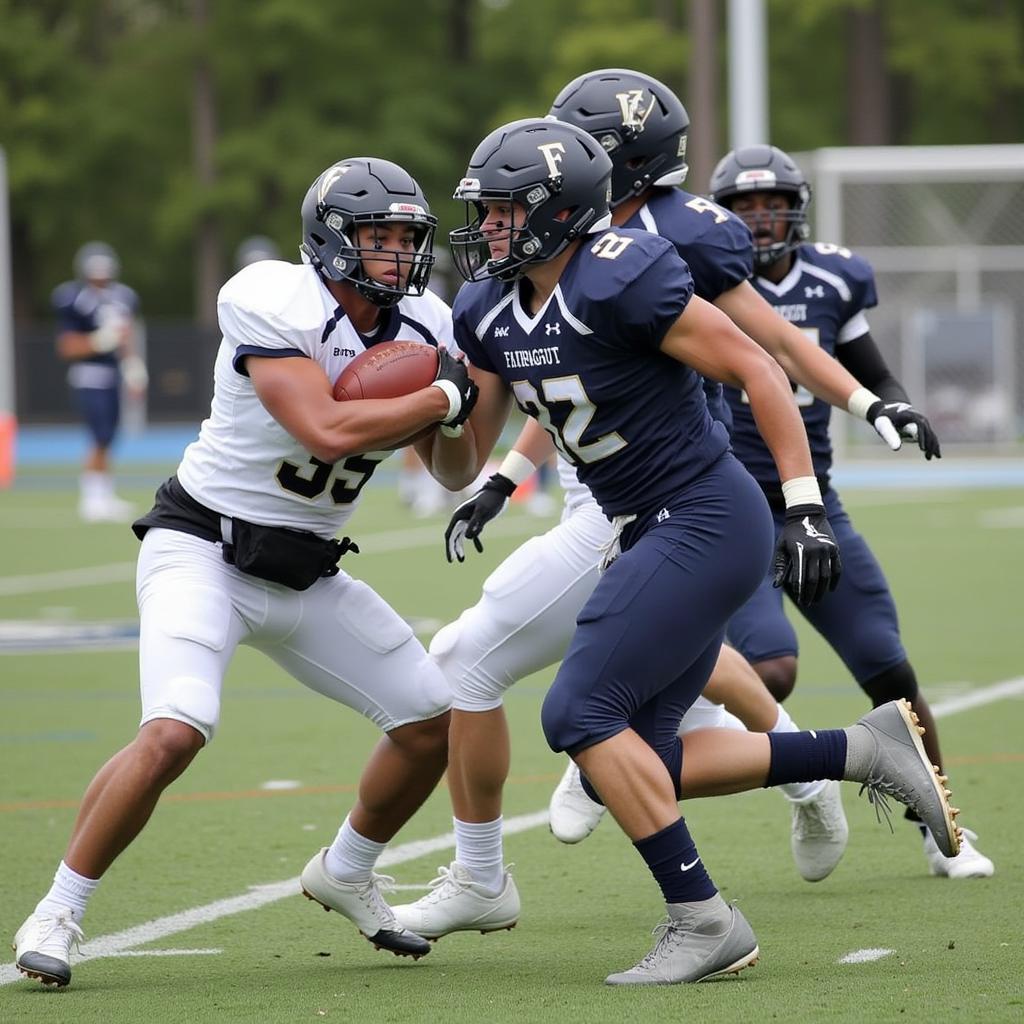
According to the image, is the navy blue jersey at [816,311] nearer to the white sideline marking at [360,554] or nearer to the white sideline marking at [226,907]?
the white sideline marking at [226,907]

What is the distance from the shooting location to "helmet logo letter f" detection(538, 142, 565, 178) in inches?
168

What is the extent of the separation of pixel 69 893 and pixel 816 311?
2.72 metres

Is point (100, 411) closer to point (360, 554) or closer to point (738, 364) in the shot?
point (360, 554)

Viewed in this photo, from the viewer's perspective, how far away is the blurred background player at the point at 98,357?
16.0m

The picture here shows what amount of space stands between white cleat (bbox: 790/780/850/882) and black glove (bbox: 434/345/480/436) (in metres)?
1.41

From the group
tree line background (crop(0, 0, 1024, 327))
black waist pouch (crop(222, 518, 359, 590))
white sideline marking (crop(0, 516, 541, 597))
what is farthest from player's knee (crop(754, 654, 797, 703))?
tree line background (crop(0, 0, 1024, 327))

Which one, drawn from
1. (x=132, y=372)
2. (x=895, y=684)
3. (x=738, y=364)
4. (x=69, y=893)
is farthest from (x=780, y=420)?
(x=132, y=372)

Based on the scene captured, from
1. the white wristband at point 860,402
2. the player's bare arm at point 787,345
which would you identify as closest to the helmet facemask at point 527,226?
the player's bare arm at point 787,345

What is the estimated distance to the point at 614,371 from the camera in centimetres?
421

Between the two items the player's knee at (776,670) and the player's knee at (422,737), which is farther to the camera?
the player's knee at (776,670)

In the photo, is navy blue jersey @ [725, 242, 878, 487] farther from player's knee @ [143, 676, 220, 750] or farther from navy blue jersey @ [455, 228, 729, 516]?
player's knee @ [143, 676, 220, 750]

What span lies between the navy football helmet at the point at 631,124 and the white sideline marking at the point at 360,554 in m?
7.01

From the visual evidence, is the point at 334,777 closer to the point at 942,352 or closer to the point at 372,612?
the point at 372,612

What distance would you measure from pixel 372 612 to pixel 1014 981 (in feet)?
5.38
